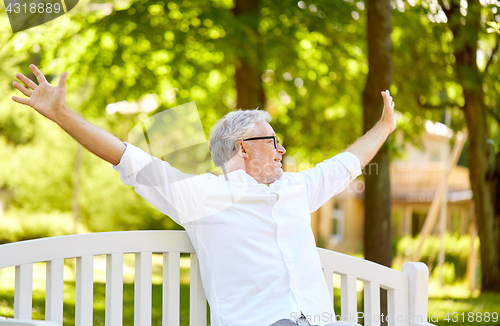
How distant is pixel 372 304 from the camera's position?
95.0 inches

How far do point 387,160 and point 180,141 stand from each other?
2729mm

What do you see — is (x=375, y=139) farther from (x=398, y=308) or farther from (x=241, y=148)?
(x=398, y=308)

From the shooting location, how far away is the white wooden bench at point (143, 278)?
1.93 metres

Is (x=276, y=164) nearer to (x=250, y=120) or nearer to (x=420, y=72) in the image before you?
(x=250, y=120)

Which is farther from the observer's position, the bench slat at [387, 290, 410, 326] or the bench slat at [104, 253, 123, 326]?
the bench slat at [387, 290, 410, 326]

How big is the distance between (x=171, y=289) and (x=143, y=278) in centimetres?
13

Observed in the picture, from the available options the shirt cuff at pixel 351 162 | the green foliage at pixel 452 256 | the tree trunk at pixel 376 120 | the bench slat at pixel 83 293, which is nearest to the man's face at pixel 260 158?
the shirt cuff at pixel 351 162

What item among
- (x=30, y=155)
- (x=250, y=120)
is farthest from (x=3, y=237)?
(x=250, y=120)

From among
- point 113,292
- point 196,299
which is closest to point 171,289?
point 196,299

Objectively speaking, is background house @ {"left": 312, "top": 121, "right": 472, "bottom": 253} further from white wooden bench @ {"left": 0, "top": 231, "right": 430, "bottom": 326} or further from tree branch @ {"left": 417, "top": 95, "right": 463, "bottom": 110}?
white wooden bench @ {"left": 0, "top": 231, "right": 430, "bottom": 326}

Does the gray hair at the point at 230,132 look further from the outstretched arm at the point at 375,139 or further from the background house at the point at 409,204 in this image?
the background house at the point at 409,204

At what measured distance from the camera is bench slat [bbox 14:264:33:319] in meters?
1.90

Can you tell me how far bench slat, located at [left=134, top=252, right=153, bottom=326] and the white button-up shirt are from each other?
21 cm

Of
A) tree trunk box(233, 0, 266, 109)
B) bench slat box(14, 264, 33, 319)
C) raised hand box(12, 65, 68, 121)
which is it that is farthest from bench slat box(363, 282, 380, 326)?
tree trunk box(233, 0, 266, 109)
